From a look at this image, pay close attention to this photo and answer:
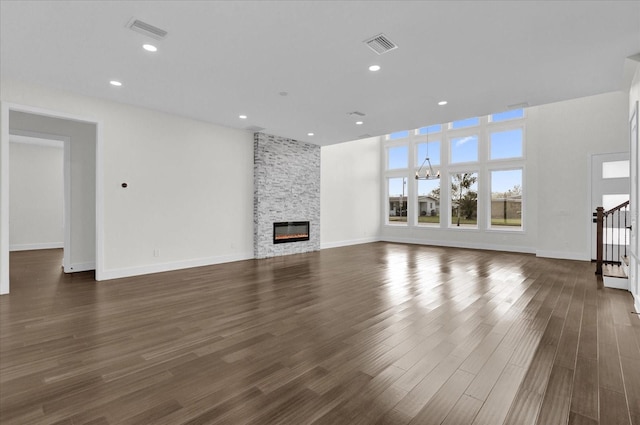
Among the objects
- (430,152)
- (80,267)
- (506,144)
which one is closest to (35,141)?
(80,267)

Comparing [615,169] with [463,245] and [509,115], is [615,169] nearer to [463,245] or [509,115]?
[509,115]

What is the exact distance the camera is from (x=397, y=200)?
36.9 feet

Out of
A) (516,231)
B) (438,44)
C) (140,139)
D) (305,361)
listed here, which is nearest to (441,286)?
(305,361)

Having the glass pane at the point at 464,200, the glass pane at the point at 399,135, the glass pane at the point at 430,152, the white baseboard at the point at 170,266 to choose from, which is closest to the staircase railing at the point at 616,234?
the glass pane at the point at 464,200

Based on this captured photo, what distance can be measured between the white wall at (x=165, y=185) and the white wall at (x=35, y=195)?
540 centimetres

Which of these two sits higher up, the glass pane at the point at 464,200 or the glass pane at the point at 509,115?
the glass pane at the point at 509,115

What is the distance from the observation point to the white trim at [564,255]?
22.7 ft

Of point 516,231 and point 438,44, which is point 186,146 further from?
point 516,231

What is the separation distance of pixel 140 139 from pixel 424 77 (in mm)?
4992

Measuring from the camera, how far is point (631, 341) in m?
2.77

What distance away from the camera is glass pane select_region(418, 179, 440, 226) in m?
10.2

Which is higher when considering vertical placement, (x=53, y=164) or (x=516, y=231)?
(x=53, y=164)

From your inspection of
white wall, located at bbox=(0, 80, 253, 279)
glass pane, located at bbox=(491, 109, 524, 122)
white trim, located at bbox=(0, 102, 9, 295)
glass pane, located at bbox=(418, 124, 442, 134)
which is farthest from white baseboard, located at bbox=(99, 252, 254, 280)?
glass pane, located at bbox=(491, 109, 524, 122)

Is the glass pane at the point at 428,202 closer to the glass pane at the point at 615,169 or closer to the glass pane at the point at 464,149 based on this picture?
the glass pane at the point at 464,149
